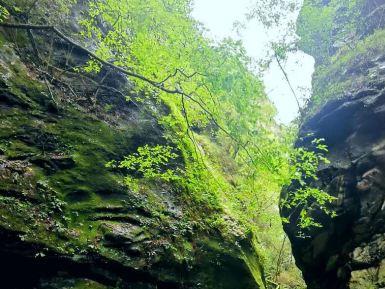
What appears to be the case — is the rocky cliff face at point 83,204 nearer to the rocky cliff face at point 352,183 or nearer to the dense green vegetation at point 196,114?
the dense green vegetation at point 196,114

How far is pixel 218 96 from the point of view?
802 centimetres

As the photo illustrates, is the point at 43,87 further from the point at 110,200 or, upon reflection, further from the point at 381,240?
the point at 381,240

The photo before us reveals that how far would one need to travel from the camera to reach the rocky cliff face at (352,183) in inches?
346

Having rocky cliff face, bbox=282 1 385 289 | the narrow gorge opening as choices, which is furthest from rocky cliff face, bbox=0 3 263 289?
rocky cliff face, bbox=282 1 385 289

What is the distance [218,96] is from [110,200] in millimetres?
3884

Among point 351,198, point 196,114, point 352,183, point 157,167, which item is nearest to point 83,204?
→ point 157,167

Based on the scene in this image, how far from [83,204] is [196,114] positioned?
4.26 m

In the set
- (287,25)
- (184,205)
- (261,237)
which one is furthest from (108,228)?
(287,25)

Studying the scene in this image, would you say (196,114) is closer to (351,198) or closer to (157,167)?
(157,167)

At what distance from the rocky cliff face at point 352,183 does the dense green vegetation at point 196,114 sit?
578 mm

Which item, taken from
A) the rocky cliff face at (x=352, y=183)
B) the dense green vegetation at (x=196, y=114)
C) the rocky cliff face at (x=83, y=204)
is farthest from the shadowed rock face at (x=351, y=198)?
the rocky cliff face at (x=83, y=204)

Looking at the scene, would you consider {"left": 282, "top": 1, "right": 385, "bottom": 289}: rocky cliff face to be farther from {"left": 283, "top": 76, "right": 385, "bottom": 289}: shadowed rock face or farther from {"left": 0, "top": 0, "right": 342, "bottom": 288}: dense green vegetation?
{"left": 0, "top": 0, "right": 342, "bottom": 288}: dense green vegetation

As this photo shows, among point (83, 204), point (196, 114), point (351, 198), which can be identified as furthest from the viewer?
point (196, 114)

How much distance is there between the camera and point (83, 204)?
26.6 feet
